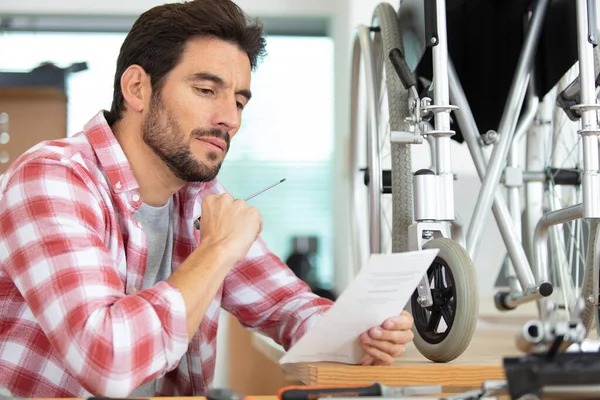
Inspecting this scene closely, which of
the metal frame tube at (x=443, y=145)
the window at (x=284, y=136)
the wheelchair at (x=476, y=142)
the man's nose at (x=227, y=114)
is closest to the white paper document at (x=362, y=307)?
the wheelchair at (x=476, y=142)

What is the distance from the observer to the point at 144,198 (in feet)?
4.57

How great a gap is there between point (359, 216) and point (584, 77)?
2.99ft

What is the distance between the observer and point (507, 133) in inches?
62.4

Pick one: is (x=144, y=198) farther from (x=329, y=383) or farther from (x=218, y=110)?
(x=329, y=383)

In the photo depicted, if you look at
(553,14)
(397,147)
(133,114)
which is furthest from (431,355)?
(553,14)

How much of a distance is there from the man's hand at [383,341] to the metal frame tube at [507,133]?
460 millimetres

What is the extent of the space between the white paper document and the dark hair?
22.3 inches

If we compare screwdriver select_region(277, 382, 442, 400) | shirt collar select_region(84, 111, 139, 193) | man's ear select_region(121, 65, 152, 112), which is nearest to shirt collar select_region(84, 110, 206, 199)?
shirt collar select_region(84, 111, 139, 193)

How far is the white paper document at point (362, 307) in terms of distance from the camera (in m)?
0.97

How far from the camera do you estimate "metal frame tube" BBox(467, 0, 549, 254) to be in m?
1.56

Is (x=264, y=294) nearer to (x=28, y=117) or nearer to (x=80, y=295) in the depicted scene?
(x=80, y=295)

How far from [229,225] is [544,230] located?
0.78 m

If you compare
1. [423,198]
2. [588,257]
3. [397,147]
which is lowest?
[588,257]

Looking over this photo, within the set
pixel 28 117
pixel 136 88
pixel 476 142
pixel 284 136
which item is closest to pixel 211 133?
pixel 136 88
